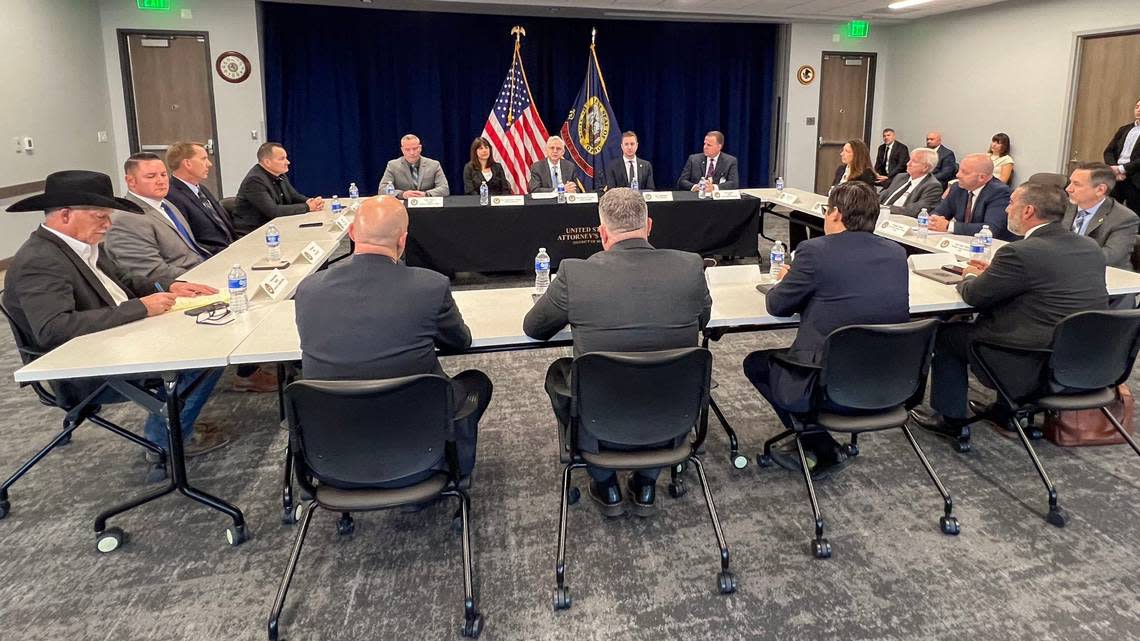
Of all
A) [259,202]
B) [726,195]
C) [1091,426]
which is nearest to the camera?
[1091,426]

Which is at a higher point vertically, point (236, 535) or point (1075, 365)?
point (1075, 365)

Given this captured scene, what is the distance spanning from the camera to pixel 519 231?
17.7ft

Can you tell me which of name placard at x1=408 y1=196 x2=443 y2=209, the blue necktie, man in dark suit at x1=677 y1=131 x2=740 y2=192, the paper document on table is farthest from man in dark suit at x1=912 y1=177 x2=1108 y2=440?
man in dark suit at x1=677 y1=131 x2=740 y2=192

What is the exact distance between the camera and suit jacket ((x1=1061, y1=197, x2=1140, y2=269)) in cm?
344

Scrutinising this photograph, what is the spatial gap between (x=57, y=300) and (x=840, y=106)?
975 cm

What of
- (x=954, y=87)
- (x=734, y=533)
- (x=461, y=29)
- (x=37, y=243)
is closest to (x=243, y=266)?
(x=37, y=243)

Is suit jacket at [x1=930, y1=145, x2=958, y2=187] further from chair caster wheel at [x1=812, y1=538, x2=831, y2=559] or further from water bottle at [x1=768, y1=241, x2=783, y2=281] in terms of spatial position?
chair caster wheel at [x1=812, y1=538, x2=831, y2=559]

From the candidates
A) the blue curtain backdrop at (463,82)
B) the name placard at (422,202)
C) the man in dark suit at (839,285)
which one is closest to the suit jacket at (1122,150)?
the blue curtain backdrop at (463,82)

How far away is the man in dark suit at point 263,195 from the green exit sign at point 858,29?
779cm

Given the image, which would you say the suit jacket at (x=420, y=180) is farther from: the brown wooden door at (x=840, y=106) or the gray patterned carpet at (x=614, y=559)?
the brown wooden door at (x=840, y=106)

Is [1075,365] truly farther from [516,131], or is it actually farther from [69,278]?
[516,131]

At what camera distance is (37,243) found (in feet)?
7.69

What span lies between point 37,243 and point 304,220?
2491 millimetres

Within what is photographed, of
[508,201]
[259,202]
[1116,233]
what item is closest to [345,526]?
[259,202]
